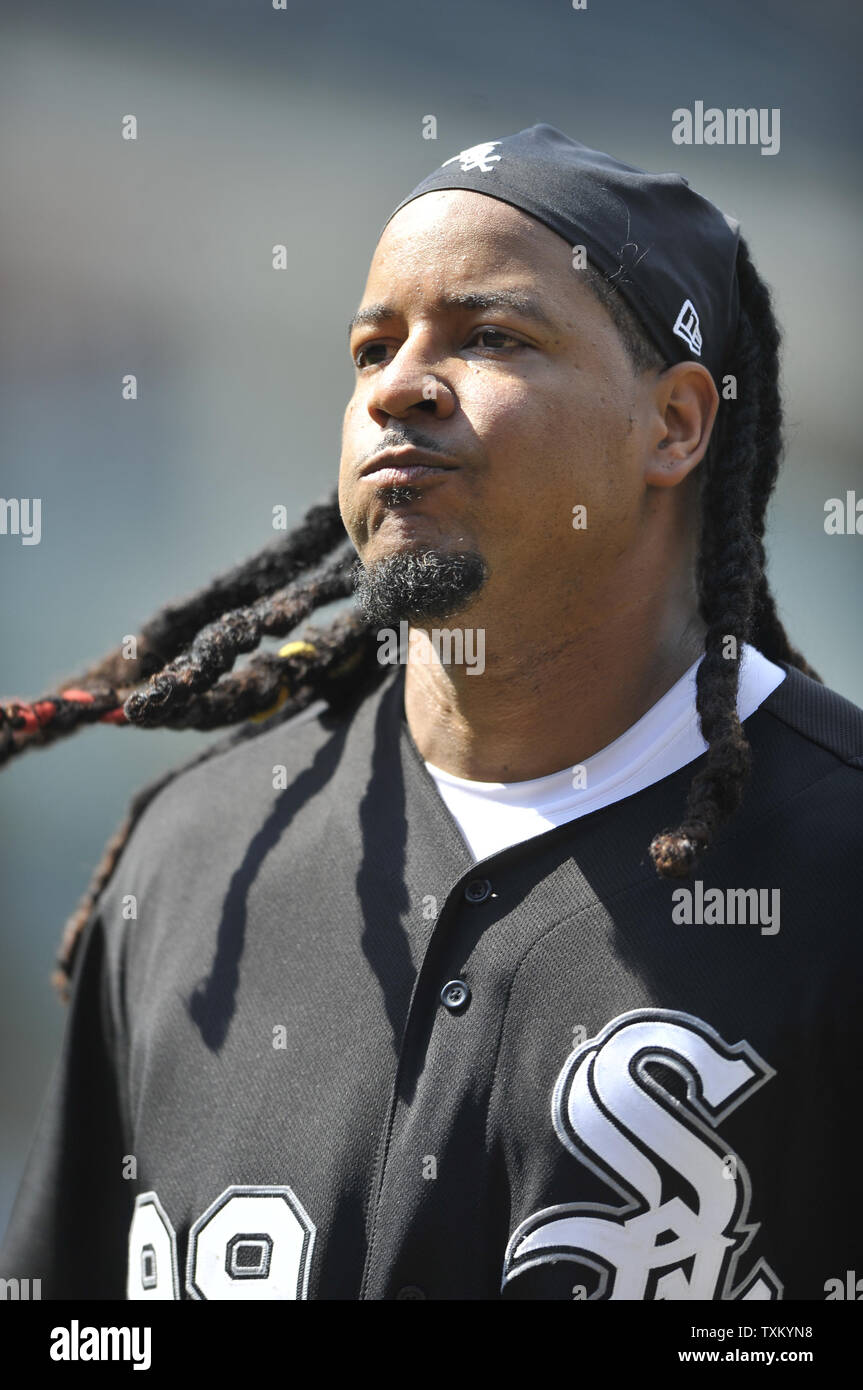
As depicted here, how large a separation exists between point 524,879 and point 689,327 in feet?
3.07

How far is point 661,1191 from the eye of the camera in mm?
1771

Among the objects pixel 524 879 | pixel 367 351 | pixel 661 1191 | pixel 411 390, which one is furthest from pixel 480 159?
pixel 661 1191

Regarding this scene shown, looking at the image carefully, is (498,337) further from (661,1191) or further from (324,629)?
(661,1191)

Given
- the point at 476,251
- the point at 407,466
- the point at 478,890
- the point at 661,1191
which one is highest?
the point at 476,251

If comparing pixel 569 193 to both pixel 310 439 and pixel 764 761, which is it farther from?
pixel 310 439

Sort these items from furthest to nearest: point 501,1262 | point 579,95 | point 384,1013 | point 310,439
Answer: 1. point 310,439
2. point 579,95
3. point 384,1013
4. point 501,1262

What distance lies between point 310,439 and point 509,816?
3.65 meters

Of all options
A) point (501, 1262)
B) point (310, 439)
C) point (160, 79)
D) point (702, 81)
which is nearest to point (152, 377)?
point (310, 439)

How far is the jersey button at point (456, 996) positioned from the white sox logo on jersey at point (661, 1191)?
199mm

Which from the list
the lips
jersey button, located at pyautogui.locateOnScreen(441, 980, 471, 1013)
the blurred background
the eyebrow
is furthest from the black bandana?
the blurred background

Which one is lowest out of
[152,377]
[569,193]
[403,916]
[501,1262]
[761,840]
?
[501,1262]

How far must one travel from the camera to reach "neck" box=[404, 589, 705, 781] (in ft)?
6.72

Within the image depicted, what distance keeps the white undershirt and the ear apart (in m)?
0.32

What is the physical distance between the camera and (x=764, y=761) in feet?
6.48
